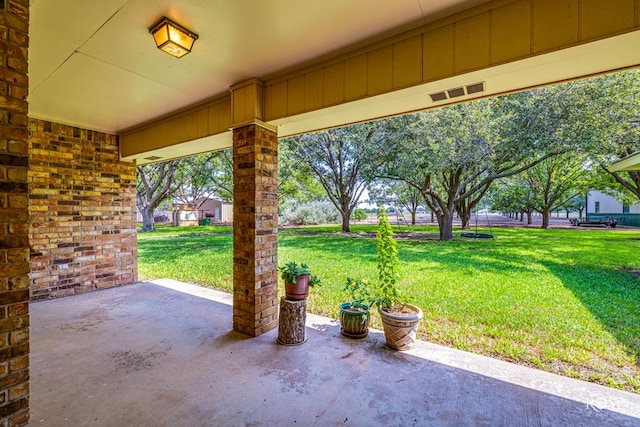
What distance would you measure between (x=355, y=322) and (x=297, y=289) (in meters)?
0.68

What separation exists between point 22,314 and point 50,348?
6.79ft

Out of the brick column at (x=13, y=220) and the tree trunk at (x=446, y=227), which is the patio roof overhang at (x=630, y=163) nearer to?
the tree trunk at (x=446, y=227)

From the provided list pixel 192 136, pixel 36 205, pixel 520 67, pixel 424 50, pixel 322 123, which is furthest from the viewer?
pixel 36 205

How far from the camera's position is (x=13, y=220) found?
1.30 meters

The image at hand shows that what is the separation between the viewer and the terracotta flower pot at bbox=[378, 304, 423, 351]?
8.70ft

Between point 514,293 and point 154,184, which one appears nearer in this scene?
point 514,293

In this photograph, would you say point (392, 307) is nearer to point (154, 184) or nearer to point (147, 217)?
point (154, 184)

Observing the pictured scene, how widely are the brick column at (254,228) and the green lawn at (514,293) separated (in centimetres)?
101

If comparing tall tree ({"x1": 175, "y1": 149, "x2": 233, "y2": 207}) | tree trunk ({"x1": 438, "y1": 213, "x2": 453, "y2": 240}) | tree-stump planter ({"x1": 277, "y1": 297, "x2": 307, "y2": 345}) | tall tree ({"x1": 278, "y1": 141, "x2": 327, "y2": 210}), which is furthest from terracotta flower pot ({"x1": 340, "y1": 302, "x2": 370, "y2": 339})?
tall tree ({"x1": 175, "y1": 149, "x2": 233, "y2": 207})

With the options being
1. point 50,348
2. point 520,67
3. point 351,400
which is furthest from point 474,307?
point 50,348

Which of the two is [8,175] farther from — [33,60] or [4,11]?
[33,60]

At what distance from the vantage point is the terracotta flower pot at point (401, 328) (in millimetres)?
2650

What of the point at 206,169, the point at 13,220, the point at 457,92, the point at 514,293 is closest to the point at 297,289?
the point at 13,220

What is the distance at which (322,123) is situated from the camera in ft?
10.5
